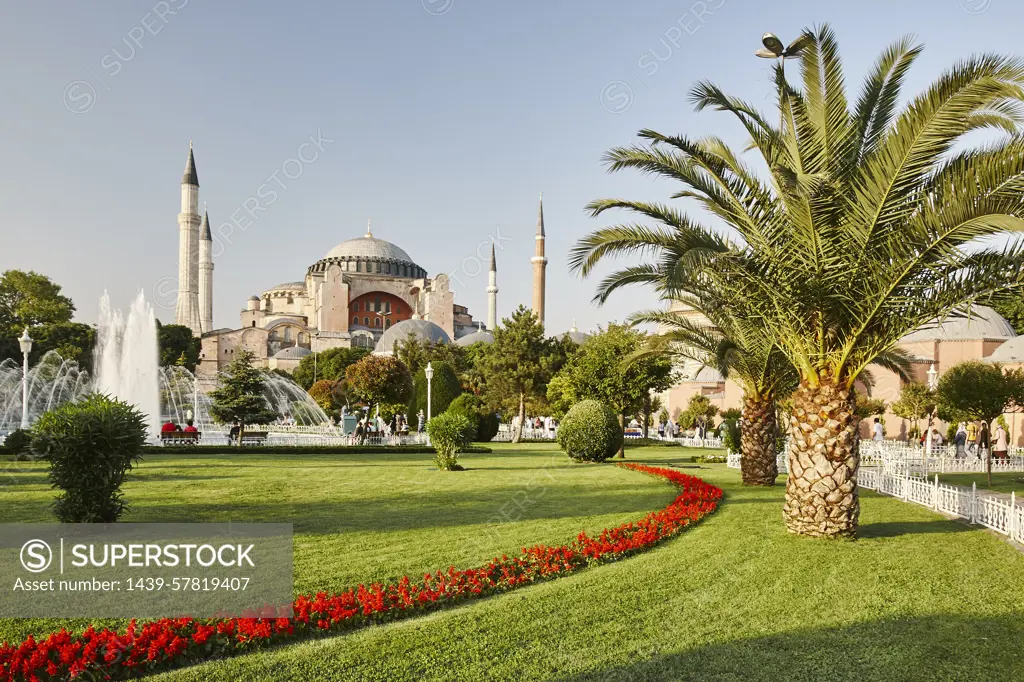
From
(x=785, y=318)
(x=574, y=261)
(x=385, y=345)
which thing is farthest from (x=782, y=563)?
(x=385, y=345)

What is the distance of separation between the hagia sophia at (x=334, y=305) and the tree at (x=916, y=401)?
37678mm

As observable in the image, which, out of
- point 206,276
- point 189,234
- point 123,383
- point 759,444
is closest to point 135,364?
point 123,383

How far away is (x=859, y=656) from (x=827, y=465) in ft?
12.1

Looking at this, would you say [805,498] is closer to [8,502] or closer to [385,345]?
[8,502]

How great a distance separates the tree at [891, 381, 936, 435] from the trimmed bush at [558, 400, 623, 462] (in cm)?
1112

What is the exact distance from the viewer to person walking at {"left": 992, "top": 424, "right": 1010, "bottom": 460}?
1998 cm

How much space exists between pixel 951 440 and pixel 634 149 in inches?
923

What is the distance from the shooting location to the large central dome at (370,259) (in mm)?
92312

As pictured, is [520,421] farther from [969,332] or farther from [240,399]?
[969,332]

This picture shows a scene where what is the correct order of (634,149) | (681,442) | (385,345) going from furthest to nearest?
(385,345), (681,442), (634,149)

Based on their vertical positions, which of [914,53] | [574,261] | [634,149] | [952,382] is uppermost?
[914,53]

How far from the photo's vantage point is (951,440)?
26.5m

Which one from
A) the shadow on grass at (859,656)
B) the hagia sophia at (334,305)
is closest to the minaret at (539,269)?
the hagia sophia at (334,305)

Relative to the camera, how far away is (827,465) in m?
8.19
